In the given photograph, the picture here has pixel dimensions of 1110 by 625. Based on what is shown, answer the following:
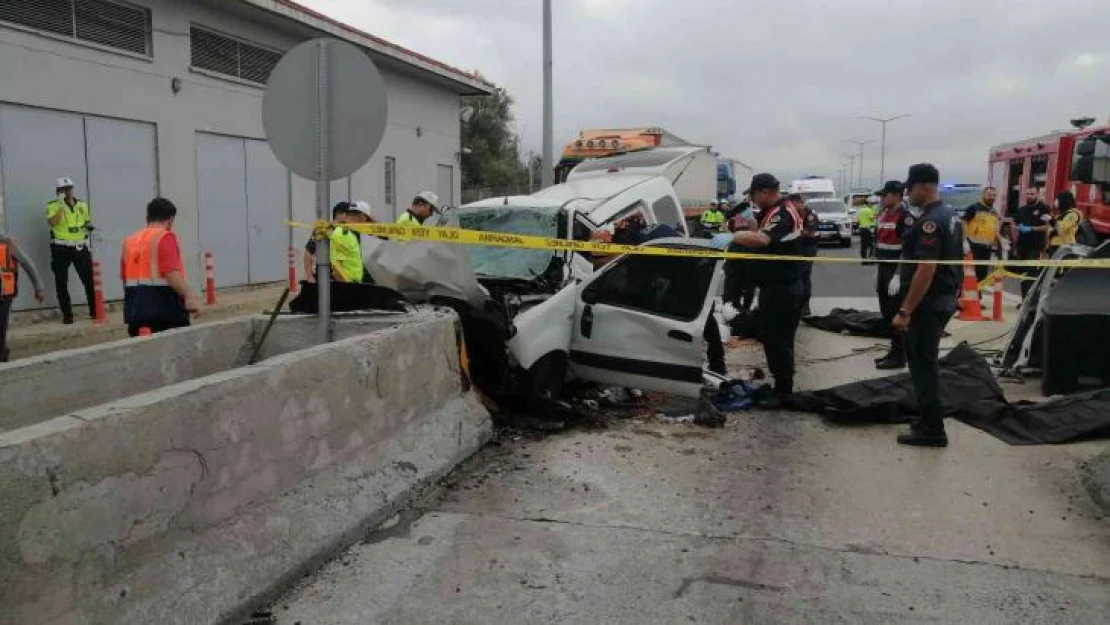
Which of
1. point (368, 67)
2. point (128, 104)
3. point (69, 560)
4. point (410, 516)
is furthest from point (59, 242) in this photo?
point (69, 560)

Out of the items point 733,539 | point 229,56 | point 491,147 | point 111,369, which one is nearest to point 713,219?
point 229,56

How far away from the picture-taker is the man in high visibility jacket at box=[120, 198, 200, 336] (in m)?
5.30

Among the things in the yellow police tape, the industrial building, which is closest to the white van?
the industrial building

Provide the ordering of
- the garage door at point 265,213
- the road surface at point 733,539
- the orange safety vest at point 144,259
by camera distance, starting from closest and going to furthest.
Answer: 1. the road surface at point 733,539
2. the orange safety vest at point 144,259
3. the garage door at point 265,213

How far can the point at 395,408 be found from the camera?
4.77 metres

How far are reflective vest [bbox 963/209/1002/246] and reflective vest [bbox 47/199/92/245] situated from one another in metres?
12.4

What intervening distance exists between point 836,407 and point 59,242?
9.65m

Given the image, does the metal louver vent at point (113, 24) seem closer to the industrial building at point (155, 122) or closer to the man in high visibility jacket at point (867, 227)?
the industrial building at point (155, 122)

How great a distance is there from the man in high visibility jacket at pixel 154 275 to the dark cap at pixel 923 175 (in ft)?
16.3

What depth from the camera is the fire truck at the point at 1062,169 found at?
10734mm

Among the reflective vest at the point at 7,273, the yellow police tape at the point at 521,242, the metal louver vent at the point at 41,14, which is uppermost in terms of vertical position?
the metal louver vent at the point at 41,14

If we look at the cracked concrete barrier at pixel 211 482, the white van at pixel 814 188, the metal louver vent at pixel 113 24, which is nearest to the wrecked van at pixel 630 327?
the cracked concrete barrier at pixel 211 482

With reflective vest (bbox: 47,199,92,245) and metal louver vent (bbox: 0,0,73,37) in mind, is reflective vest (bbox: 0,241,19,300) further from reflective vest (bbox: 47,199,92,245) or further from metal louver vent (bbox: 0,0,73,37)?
metal louver vent (bbox: 0,0,73,37)

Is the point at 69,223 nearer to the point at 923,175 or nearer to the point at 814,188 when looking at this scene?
the point at 923,175
